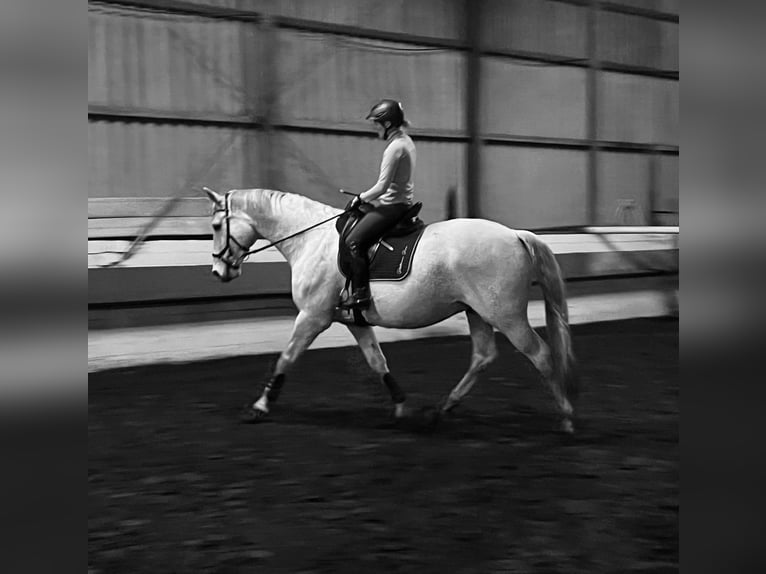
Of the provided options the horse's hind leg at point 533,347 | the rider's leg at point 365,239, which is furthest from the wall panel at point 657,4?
the horse's hind leg at point 533,347

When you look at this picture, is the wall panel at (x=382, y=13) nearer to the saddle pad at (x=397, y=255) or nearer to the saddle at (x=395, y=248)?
the saddle at (x=395, y=248)

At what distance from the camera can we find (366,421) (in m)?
3.65

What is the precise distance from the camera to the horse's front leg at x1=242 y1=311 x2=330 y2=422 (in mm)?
3627

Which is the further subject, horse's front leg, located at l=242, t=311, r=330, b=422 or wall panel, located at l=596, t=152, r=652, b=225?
wall panel, located at l=596, t=152, r=652, b=225

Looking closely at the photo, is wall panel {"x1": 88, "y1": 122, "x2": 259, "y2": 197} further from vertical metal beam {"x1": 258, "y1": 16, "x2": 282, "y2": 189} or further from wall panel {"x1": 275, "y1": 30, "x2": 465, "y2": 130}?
wall panel {"x1": 275, "y1": 30, "x2": 465, "y2": 130}

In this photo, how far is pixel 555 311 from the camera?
3.69 meters

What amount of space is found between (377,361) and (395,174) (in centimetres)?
75

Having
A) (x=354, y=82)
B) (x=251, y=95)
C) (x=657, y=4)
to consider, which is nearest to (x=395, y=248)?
(x=354, y=82)

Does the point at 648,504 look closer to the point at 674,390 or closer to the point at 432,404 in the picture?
the point at 674,390

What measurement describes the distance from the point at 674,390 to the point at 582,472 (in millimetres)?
548

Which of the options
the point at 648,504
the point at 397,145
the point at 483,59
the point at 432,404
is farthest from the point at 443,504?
the point at 483,59

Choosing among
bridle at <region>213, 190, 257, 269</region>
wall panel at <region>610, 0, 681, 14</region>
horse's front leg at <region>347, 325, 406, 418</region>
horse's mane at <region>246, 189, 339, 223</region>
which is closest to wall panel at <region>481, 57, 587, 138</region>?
wall panel at <region>610, 0, 681, 14</region>

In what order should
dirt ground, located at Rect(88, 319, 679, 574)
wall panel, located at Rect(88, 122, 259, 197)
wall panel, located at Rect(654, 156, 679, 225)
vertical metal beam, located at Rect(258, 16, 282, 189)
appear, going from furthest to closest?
wall panel, located at Rect(654, 156, 679, 225) → vertical metal beam, located at Rect(258, 16, 282, 189) → wall panel, located at Rect(88, 122, 259, 197) → dirt ground, located at Rect(88, 319, 679, 574)

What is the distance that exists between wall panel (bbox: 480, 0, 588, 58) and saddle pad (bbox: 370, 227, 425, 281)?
931mm
